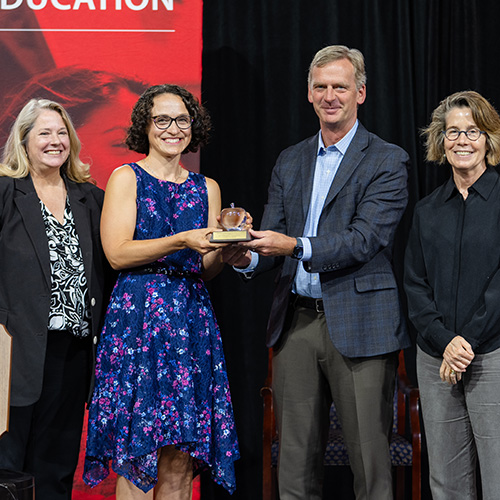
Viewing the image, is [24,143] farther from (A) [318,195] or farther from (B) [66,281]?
(A) [318,195]

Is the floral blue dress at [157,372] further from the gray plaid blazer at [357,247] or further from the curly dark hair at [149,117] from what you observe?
the gray plaid blazer at [357,247]

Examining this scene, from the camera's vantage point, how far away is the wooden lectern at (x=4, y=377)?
2355 millimetres

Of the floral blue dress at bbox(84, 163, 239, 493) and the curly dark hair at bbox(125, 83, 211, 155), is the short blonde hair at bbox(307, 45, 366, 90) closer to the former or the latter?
the curly dark hair at bbox(125, 83, 211, 155)

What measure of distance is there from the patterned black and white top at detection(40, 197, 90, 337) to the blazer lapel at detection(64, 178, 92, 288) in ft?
0.08

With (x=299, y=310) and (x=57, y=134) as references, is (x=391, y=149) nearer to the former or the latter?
(x=299, y=310)

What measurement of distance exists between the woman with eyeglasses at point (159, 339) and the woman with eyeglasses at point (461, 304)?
780mm

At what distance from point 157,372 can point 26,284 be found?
1.98 ft

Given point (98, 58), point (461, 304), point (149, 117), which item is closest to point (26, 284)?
point (149, 117)

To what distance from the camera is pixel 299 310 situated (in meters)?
2.85

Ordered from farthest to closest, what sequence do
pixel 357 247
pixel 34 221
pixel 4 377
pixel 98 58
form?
1. pixel 98 58
2. pixel 34 221
3. pixel 357 247
4. pixel 4 377

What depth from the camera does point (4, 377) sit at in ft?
7.88

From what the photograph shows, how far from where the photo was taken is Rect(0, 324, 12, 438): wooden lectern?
92.7 inches

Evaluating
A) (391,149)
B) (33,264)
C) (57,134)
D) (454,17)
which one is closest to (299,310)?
(391,149)

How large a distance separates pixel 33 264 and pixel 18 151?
495 mm
